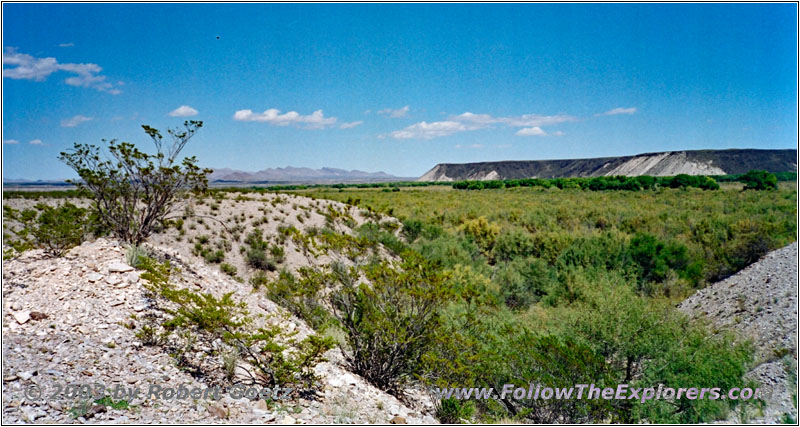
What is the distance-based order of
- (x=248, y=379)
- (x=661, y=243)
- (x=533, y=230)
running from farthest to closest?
1. (x=533, y=230)
2. (x=661, y=243)
3. (x=248, y=379)

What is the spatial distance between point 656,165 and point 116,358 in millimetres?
121135

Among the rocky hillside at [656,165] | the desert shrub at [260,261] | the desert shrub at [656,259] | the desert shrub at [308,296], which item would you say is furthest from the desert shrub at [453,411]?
the rocky hillside at [656,165]

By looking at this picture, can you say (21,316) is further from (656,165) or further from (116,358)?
(656,165)

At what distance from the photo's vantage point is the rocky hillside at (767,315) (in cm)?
613

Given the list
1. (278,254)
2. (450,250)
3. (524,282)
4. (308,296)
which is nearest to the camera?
(308,296)

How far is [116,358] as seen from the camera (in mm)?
5414

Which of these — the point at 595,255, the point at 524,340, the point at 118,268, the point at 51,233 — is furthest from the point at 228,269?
the point at 595,255

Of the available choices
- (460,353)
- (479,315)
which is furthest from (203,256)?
(460,353)

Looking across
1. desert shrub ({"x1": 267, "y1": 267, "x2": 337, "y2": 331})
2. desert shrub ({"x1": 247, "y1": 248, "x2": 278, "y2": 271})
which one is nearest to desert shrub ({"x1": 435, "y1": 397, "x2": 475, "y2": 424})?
desert shrub ({"x1": 267, "y1": 267, "x2": 337, "y2": 331})

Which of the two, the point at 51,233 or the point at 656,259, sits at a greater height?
the point at 51,233

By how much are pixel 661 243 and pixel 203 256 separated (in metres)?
15.1

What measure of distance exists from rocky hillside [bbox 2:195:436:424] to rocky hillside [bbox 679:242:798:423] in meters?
4.64

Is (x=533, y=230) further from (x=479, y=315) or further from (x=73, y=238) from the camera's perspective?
(x=73, y=238)

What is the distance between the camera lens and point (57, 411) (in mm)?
4172
